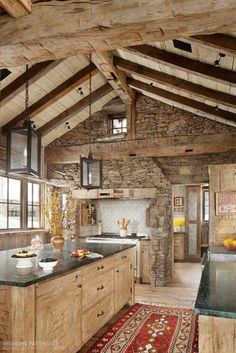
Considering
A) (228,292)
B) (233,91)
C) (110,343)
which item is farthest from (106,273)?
(233,91)

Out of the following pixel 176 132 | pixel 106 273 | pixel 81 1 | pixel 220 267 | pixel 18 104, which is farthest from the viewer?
pixel 176 132

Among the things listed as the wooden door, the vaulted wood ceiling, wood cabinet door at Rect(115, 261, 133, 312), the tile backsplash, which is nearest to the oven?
the tile backsplash

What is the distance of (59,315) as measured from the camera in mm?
3123

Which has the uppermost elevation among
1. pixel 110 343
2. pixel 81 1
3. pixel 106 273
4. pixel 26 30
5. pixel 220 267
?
pixel 81 1

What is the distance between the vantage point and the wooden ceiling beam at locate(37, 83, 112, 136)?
24.8 ft

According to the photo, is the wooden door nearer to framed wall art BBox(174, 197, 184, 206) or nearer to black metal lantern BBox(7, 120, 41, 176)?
framed wall art BBox(174, 197, 184, 206)

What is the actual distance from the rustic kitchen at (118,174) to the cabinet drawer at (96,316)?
0.08 feet

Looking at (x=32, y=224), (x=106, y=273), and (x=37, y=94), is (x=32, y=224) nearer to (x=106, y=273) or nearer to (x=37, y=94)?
(x=37, y=94)

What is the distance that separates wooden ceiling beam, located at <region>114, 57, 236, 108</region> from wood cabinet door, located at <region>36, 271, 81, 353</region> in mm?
3726

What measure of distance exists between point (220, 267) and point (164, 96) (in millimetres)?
4358

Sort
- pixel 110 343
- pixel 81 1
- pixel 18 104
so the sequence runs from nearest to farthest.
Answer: pixel 81 1 < pixel 110 343 < pixel 18 104

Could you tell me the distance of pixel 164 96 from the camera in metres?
6.71

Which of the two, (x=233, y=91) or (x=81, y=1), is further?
(x=233, y=91)

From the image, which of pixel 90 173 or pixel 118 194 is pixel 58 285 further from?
pixel 118 194
